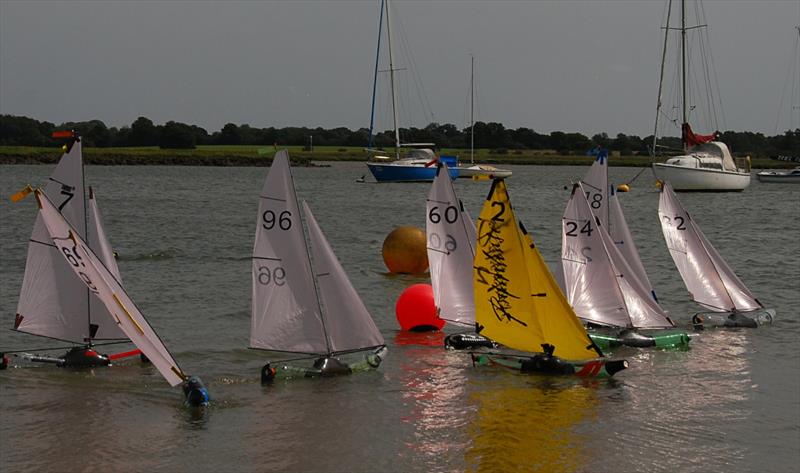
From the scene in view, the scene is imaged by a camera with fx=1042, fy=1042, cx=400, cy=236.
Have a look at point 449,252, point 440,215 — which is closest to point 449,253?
point 449,252

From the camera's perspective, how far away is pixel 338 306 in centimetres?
1888

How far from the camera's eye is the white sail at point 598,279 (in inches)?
852

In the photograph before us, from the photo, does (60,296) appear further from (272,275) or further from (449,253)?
(449,253)

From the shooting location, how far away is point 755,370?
2022 cm

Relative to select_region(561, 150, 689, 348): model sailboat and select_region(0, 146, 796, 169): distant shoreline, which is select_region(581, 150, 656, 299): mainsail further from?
select_region(0, 146, 796, 169): distant shoreline

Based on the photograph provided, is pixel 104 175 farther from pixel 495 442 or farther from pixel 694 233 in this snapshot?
pixel 495 442

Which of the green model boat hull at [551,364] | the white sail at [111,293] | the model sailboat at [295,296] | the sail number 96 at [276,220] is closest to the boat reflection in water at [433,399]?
the green model boat hull at [551,364]

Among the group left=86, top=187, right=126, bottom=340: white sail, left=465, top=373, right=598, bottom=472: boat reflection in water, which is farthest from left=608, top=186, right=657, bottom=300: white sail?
left=86, top=187, right=126, bottom=340: white sail

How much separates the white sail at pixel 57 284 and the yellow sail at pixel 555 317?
8.20 meters

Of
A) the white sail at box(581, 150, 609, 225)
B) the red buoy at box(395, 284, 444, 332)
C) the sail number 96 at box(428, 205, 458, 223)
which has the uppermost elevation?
the white sail at box(581, 150, 609, 225)

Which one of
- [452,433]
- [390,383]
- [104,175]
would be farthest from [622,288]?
[104,175]

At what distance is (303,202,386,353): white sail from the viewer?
18844mm

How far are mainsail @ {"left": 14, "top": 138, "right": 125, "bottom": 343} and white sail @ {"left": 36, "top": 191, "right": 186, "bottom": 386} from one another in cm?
207

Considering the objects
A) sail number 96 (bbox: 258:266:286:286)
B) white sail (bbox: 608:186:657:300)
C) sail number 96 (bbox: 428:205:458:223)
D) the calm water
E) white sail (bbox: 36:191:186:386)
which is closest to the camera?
the calm water
